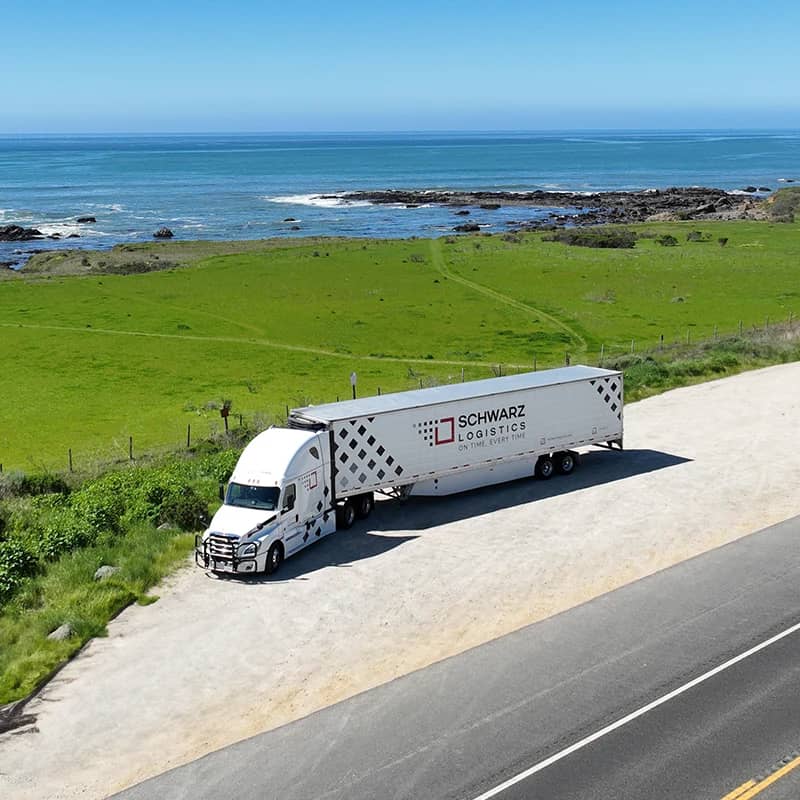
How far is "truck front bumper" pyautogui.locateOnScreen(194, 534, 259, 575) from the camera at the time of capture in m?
26.3

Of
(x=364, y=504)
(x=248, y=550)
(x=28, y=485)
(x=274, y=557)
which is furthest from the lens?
(x=28, y=485)

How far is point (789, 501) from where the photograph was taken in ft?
105

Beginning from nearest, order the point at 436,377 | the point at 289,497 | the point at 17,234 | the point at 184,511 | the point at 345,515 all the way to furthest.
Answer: the point at 289,497 → the point at 345,515 → the point at 184,511 → the point at 436,377 → the point at 17,234

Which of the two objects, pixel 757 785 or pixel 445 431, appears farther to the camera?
pixel 445 431

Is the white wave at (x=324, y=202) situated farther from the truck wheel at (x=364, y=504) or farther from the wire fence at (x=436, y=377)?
the truck wheel at (x=364, y=504)

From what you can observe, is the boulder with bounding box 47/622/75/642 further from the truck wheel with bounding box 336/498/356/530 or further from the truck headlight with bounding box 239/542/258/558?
the truck wheel with bounding box 336/498/356/530

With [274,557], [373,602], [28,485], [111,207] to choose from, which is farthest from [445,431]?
[111,207]

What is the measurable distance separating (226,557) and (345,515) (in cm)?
496

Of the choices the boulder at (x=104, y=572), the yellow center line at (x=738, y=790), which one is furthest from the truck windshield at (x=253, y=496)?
the yellow center line at (x=738, y=790)

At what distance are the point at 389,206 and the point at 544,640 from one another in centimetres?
16382

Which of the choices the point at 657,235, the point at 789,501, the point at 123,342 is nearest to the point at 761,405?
the point at 789,501

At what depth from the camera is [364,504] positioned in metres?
31.1

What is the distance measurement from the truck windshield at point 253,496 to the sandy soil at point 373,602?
2.01 metres

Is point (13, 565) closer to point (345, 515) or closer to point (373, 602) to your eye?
point (345, 515)
